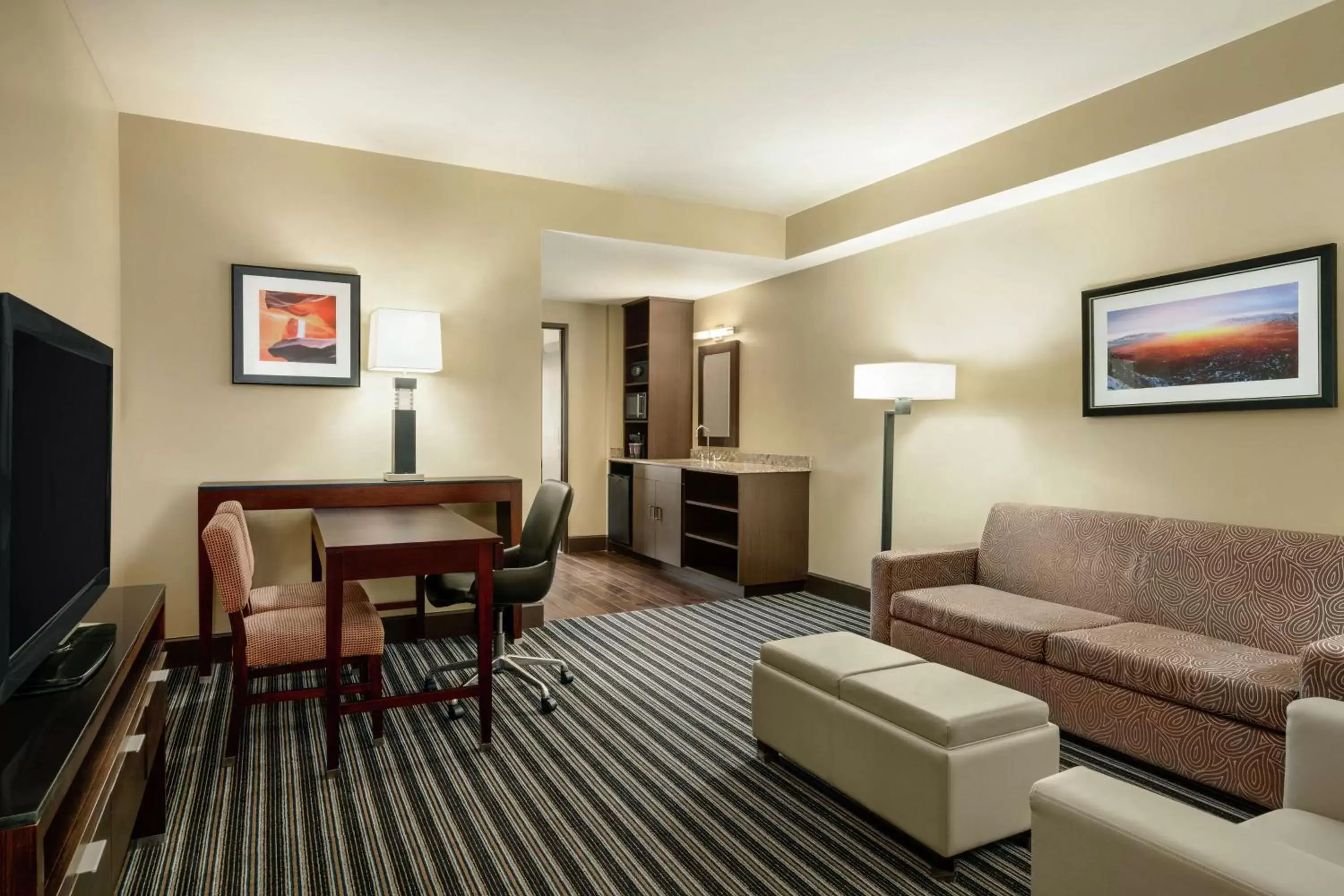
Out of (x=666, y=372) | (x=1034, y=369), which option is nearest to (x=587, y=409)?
(x=666, y=372)

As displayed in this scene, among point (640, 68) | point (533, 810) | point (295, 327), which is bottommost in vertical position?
point (533, 810)

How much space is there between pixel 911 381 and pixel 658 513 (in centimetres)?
271

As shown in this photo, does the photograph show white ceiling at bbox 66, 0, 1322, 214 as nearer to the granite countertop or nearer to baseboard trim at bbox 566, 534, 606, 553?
the granite countertop

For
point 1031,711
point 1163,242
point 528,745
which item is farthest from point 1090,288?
point 528,745

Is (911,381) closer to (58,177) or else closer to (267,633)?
(267,633)

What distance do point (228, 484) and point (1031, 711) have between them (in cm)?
350

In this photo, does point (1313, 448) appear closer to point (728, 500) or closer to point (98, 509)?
point (728, 500)

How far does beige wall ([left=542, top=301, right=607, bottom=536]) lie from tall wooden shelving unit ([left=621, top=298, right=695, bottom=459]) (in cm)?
41

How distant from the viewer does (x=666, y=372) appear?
6871mm

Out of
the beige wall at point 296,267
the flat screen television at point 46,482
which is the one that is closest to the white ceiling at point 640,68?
the beige wall at point 296,267

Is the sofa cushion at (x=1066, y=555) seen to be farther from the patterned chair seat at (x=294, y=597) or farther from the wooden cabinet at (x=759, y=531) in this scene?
the patterned chair seat at (x=294, y=597)

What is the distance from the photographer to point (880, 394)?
4234mm

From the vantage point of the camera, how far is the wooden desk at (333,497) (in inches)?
137

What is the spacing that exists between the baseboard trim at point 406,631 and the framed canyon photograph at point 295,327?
4.23 feet
